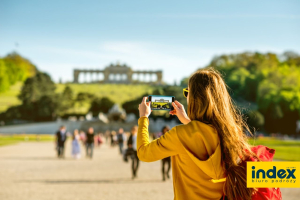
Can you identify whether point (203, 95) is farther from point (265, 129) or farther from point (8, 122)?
point (8, 122)

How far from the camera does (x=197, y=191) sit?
247 cm

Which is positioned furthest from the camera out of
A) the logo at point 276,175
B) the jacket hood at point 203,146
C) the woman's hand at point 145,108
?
the woman's hand at point 145,108

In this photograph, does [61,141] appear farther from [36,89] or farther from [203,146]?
[36,89]

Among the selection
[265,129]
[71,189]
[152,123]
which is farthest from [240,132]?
[152,123]

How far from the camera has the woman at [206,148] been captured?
2408 mm

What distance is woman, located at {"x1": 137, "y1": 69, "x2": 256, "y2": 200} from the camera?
241cm

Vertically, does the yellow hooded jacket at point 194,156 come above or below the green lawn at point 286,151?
above

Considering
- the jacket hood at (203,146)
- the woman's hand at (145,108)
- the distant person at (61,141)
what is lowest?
the distant person at (61,141)

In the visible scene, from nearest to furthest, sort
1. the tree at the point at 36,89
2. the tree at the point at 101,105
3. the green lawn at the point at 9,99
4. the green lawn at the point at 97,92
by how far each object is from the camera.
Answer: the tree at the point at 36,89
the green lawn at the point at 9,99
the tree at the point at 101,105
the green lawn at the point at 97,92

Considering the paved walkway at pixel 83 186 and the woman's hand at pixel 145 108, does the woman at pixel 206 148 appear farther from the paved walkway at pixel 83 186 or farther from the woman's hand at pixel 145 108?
the paved walkway at pixel 83 186

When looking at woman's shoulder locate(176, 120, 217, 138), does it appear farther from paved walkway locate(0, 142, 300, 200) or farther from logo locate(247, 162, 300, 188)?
paved walkway locate(0, 142, 300, 200)

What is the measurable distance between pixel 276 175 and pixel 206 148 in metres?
0.45

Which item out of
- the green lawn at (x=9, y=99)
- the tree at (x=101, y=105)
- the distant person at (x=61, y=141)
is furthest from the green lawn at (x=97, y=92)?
the distant person at (x=61, y=141)

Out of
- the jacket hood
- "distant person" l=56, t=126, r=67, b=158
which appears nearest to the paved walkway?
the jacket hood
